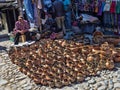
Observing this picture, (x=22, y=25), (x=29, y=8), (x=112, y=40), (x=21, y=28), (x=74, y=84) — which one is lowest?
(x=74, y=84)

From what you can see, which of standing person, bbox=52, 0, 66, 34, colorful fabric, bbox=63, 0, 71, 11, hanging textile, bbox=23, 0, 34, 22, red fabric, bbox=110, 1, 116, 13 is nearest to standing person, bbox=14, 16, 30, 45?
hanging textile, bbox=23, 0, 34, 22

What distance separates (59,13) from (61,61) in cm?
443

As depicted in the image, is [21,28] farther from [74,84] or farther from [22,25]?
[74,84]

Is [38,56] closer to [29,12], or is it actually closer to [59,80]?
[59,80]

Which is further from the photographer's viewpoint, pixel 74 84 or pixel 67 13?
pixel 67 13

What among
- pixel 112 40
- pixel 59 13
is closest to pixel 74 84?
pixel 112 40

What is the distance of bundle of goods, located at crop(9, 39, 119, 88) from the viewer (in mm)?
6715

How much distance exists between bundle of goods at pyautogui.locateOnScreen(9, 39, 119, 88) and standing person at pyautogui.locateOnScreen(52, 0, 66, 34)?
2711 millimetres

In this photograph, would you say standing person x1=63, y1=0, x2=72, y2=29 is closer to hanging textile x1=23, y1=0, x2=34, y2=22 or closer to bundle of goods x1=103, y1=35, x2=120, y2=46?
hanging textile x1=23, y1=0, x2=34, y2=22

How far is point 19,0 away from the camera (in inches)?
491

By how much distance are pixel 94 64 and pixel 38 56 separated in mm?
1977

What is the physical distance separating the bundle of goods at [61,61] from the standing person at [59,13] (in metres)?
2.71

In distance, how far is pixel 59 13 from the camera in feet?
38.5

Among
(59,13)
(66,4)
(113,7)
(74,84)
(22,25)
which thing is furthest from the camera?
(66,4)
